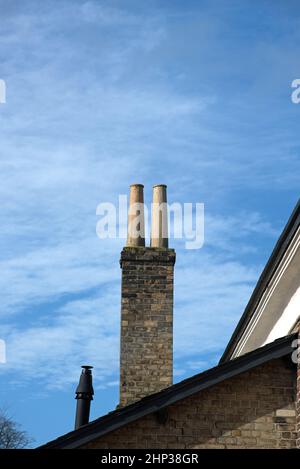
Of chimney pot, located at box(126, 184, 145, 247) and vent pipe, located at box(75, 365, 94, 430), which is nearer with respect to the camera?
vent pipe, located at box(75, 365, 94, 430)

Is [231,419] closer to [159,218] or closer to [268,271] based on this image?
[268,271]

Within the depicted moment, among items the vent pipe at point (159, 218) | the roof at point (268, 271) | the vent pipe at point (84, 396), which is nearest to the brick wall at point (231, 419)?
the roof at point (268, 271)

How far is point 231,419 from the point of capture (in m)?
10.8

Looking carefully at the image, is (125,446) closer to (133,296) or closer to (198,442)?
(198,442)

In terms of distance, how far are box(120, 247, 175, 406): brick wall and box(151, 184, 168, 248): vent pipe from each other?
0.39 meters

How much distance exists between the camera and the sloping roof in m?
10.3

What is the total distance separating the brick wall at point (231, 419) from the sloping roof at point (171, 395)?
0.29 metres

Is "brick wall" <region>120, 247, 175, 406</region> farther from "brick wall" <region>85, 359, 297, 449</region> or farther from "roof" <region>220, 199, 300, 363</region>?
"brick wall" <region>85, 359, 297, 449</region>

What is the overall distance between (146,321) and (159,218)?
8.92ft

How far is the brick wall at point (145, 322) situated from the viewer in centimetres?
1725

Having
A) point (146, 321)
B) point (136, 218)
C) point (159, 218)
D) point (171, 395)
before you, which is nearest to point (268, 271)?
point (171, 395)

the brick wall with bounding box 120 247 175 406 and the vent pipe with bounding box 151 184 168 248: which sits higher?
the vent pipe with bounding box 151 184 168 248

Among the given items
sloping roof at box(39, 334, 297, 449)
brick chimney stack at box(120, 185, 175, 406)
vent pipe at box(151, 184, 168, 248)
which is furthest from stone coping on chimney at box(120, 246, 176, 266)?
sloping roof at box(39, 334, 297, 449)
